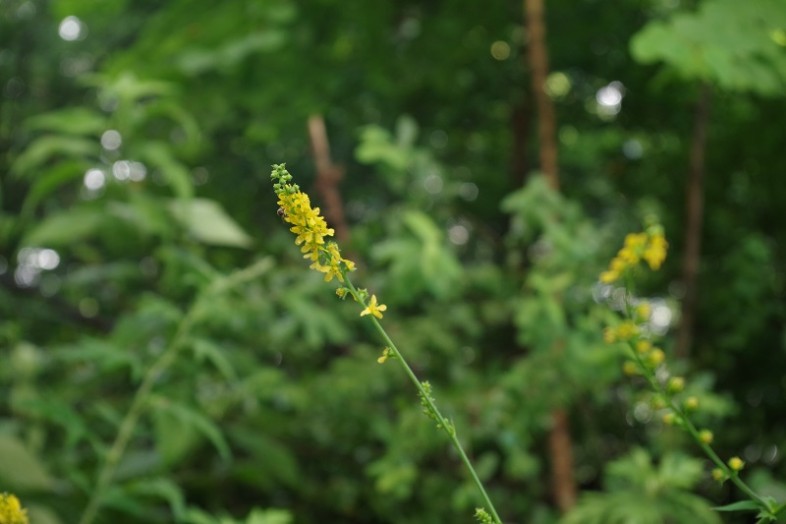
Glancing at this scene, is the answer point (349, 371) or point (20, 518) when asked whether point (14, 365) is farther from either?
point (20, 518)

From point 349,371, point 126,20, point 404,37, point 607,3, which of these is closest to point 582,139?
point 607,3

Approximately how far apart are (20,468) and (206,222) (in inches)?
27.3

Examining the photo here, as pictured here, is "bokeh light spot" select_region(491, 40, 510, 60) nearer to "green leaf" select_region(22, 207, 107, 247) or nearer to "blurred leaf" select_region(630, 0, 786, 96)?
"blurred leaf" select_region(630, 0, 786, 96)

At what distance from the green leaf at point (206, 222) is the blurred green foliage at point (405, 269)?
0.01 meters

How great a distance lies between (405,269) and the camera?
213cm

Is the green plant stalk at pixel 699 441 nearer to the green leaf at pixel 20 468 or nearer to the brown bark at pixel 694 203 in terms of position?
the green leaf at pixel 20 468

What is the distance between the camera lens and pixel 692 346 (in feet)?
10.1

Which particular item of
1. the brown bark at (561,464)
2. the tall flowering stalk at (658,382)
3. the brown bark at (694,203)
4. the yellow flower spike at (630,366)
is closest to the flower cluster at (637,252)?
the tall flowering stalk at (658,382)

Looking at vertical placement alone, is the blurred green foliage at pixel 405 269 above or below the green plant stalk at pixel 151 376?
above

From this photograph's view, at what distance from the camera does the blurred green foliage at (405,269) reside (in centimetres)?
203

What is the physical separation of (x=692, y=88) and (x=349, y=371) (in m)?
1.33

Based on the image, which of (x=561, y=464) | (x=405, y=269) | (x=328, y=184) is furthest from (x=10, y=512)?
(x=328, y=184)

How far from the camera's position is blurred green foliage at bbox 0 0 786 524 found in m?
2.03

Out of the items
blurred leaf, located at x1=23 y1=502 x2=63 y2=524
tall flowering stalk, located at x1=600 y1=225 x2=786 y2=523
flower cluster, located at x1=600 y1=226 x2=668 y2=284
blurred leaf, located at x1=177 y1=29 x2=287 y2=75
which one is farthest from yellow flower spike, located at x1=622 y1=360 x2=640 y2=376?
blurred leaf, located at x1=177 y1=29 x2=287 y2=75
